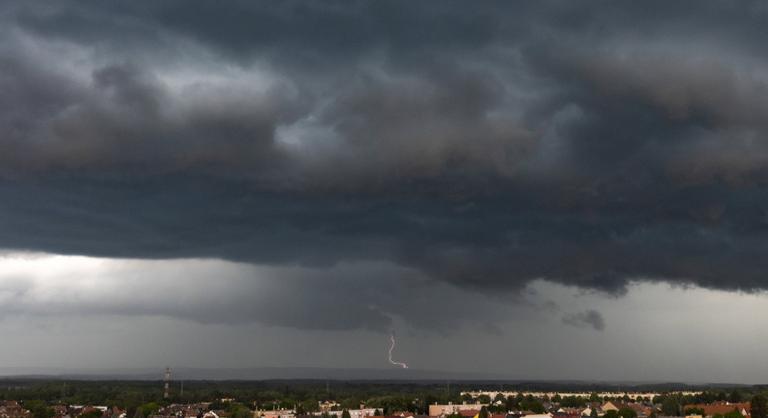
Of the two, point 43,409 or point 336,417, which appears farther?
point 43,409

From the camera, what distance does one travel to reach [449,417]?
15825cm

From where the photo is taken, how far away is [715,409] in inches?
7151

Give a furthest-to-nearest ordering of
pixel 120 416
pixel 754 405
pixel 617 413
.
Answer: pixel 120 416
pixel 617 413
pixel 754 405

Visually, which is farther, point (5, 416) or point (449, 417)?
point (5, 416)

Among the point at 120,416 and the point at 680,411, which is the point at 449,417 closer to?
the point at 680,411

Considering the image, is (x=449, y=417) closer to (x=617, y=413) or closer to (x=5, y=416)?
(x=617, y=413)

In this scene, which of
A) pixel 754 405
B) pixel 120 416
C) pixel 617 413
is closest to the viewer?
pixel 754 405

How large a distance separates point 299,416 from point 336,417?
8998mm

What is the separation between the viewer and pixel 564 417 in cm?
17200

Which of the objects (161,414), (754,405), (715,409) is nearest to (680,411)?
(715,409)

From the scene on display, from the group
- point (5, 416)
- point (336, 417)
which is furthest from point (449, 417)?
point (5, 416)

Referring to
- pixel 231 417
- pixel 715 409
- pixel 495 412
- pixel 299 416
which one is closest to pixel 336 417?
pixel 299 416

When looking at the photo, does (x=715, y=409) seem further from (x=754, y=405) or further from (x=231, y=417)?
(x=231, y=417)

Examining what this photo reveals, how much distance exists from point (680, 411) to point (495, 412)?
1425 inches
